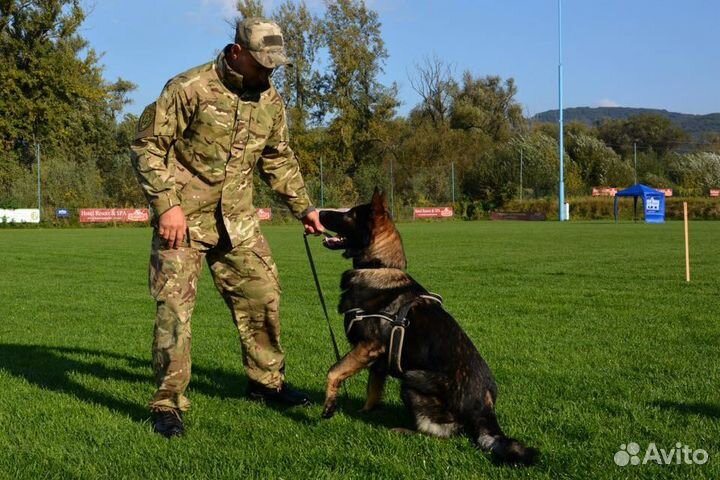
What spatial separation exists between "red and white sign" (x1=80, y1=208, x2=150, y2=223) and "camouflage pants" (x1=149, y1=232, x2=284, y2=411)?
41.9 meters

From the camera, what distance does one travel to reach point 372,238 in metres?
4.61

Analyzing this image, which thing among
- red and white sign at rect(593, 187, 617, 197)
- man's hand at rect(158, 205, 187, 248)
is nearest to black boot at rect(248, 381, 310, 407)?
man's hand at rect(158, 205, 187, 248)

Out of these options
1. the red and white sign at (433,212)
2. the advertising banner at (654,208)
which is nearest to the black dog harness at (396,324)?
the advertising banner at (654,208)

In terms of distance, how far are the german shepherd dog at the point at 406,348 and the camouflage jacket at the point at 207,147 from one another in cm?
74

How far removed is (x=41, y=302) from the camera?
34.2 feet

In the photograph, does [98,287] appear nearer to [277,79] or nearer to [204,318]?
[204,318]

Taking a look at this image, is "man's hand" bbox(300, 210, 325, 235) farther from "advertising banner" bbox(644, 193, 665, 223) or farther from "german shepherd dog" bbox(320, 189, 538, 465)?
"advertising banner" bbox(644, 193, 665, 223)

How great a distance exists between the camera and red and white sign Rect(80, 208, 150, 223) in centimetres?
4509

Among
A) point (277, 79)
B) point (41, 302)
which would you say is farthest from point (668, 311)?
point (277, 79)

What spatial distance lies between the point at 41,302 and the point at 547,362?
779 centimetres

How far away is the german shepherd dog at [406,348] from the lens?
393cm

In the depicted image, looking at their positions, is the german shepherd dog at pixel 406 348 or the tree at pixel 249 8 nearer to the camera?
the german shepherd dog at pixel 406 348

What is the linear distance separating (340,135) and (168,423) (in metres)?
58.4

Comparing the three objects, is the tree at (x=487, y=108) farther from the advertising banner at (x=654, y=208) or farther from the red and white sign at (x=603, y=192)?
the advertising banner at (x=654, y=208)
